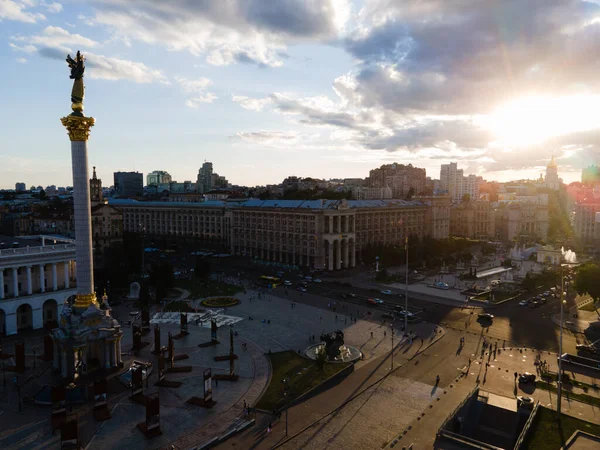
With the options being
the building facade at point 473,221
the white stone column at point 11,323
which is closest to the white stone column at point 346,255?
the white stone column at point 11,323

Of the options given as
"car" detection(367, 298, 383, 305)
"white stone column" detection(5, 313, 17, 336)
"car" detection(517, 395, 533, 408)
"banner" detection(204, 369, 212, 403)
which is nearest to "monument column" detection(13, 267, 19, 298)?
"white stone column" detection(5, 313, 17, 336)

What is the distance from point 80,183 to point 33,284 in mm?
23991

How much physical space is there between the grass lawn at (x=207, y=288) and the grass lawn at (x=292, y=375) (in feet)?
115

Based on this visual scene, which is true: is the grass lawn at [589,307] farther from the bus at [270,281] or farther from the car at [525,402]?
the bus at [270,281]

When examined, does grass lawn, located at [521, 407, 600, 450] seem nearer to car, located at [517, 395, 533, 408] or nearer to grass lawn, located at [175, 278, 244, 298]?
car, located at [517, 395, 533, 408]

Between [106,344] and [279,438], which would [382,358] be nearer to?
[279,438]

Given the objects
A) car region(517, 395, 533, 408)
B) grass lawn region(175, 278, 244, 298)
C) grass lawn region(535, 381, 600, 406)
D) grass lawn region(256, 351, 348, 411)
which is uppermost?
car region(517, 395, 533, 408)

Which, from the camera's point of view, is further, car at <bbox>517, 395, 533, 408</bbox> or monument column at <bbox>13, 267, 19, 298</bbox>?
monument column at <bbox>13, 267, 19, 298</bbox>

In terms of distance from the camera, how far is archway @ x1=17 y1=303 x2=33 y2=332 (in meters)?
62.1

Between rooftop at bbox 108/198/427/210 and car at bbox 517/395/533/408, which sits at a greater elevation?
rooftop at bbox 108/198/427/210

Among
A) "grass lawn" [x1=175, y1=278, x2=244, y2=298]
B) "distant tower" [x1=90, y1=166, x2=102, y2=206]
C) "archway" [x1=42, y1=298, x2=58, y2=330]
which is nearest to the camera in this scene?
"archway" [x1=42, y1=298, x2=58, y2=330]

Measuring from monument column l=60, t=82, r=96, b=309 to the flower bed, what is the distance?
2868 centimetres

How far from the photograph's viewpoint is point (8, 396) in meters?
42.0

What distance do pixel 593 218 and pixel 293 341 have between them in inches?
5975
